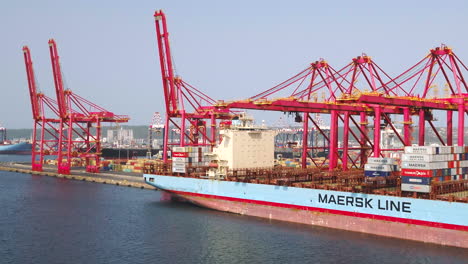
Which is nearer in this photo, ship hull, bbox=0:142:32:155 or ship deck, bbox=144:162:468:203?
ship deck, bbox=144:162:468:203

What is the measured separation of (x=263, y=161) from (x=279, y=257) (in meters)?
22.5

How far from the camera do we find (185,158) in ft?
176

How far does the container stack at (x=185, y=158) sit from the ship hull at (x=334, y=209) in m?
1.39

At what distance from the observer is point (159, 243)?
119 feet

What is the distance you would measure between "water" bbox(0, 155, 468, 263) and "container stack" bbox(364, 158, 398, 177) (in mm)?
5947

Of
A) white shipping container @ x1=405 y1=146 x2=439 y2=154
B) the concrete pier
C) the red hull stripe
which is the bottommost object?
the red hull stripe

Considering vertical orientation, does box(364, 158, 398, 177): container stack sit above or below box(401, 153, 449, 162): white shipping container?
below

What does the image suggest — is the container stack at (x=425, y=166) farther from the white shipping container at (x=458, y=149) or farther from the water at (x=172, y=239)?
the water at (x=172, y=239)

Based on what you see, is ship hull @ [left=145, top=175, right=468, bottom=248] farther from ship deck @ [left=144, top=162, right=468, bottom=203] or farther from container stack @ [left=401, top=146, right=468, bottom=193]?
container stack @ [left=401, top=146, right=468, bottom=193]

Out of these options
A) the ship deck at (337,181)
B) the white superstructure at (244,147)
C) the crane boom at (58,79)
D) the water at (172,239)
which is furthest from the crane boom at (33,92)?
the white superstructure at (244,147)

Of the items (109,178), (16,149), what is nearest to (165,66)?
(109,178)

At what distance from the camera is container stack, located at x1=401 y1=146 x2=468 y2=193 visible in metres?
36.4

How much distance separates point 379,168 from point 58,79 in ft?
205

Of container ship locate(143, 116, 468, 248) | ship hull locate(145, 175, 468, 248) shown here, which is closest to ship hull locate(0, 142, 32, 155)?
container ship locate(143, 116, 468, 248)
